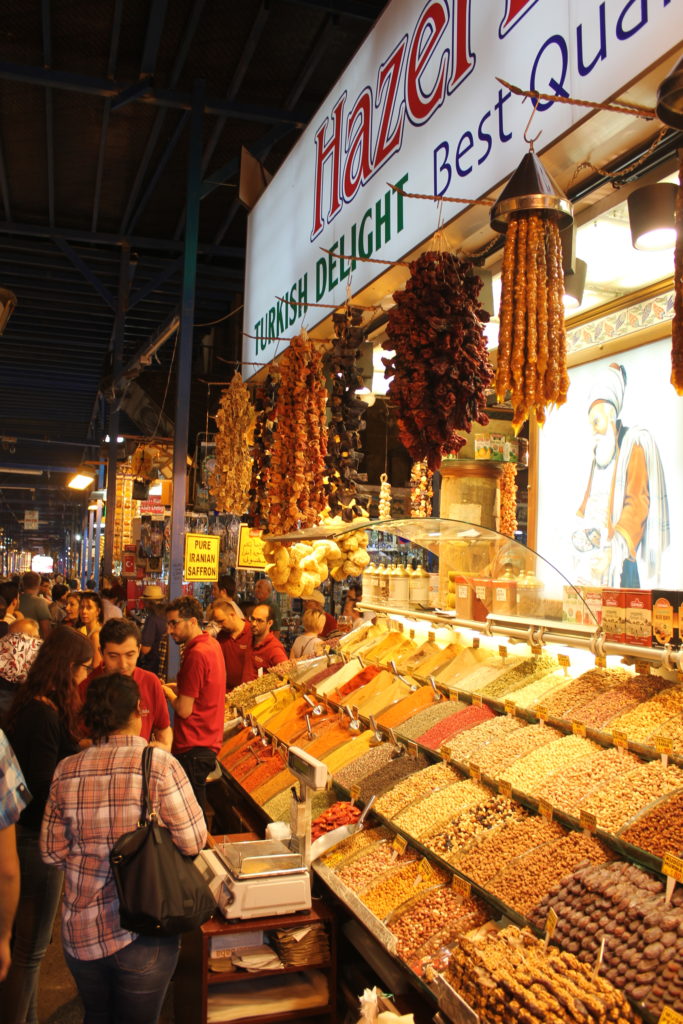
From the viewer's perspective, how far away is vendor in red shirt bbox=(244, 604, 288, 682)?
7352 millimetres

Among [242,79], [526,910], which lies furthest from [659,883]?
[242,79]

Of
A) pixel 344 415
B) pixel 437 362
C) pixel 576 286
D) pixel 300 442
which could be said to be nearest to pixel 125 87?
pixel 300 442

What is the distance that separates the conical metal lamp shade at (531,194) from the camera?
8.15ft

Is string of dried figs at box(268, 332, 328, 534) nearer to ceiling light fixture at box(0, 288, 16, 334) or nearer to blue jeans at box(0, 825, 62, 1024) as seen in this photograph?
ceiling light fixture at box(0, 288, 16, 334)

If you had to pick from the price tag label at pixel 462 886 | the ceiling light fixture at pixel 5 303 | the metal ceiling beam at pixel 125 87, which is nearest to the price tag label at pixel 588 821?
the price tag label at pixel 462 886

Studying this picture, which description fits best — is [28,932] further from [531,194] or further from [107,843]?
[531,194]

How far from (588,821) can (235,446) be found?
445 centimetres

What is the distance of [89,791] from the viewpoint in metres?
2.74

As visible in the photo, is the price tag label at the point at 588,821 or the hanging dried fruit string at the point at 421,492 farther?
the hanging dried fruit string at the point at 421,492

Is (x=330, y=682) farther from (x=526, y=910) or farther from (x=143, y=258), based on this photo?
(x=143, y=258)

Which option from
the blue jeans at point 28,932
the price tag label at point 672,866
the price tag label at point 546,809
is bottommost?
the blue jeans at point 28,932

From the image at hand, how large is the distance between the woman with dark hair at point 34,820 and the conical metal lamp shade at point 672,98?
3350 millimetres

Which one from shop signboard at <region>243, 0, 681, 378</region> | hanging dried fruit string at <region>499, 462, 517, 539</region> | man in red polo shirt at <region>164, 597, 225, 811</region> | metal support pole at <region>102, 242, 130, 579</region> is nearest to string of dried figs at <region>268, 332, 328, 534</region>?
shop signboard at <region>243, 0, 681, 378</region>

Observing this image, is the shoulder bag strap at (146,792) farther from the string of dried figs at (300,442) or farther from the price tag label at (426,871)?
the string of dried figs at (300,442)
